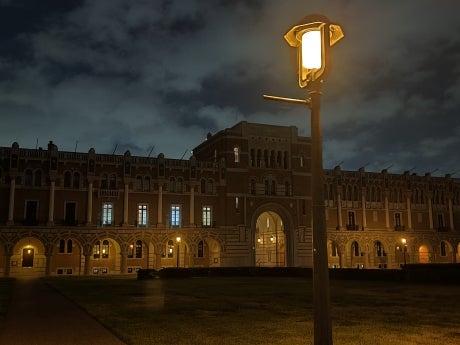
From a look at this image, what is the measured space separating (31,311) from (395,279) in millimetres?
27938

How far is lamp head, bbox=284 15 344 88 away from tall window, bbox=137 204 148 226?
52.6 m

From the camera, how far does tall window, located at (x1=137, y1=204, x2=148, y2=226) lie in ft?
189

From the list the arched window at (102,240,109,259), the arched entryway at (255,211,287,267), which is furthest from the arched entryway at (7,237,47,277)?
the arched entryway at (255,211,287,267)

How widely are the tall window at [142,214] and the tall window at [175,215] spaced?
3.18m

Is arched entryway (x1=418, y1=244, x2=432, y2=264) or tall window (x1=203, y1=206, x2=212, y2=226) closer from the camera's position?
tall window (x1=203, y1=206, x2=212, y2=226)

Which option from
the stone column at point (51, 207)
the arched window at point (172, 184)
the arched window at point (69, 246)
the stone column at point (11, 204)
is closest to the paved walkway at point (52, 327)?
the stone column at point (11, 204)

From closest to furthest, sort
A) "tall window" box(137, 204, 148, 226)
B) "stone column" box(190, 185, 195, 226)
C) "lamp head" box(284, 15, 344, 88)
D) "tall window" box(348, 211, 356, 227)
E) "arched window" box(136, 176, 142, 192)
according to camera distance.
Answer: "lamp head" box(284, 15, 344, 88)
"tall window" box(137, 204, 148, 226)
"arched window" box(136, 176, 142, 192)
"stone column" box(190, 185, 195, 226)
"tall window" box(348, 211, 356, 227)

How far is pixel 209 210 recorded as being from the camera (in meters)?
61.5

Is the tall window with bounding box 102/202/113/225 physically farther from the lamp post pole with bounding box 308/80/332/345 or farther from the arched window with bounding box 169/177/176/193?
the lamp post pole with bounding box 308/80/332/345

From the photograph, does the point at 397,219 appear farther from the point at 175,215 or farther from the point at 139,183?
the point at 139,183

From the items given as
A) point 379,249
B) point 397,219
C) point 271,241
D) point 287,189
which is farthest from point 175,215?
point 397,219

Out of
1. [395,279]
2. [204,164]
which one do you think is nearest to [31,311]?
[395,279]

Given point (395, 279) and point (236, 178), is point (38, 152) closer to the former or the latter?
point (236, 178)

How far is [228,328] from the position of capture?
1332cm
